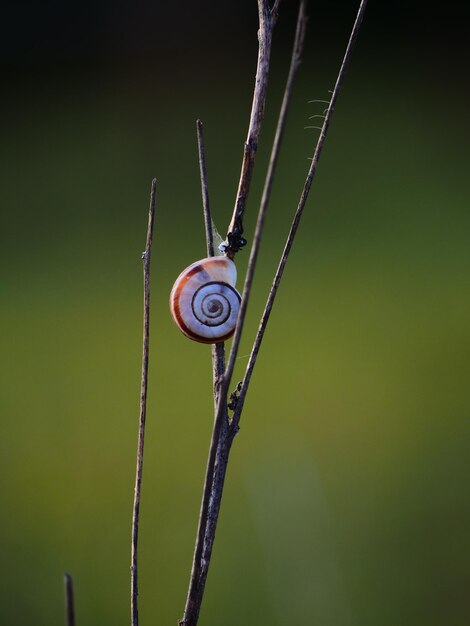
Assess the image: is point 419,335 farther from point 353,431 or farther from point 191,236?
point 191,236

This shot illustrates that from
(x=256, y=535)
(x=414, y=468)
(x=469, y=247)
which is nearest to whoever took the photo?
(x=256, y=535)

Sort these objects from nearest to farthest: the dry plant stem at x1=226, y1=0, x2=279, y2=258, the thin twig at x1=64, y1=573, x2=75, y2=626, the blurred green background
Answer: the thin twig at x1=64, y1=573, x2=75, y2=626 < the dry plant stem at x1=226, y1=0, x2=279, y2=258 < the blurred green background

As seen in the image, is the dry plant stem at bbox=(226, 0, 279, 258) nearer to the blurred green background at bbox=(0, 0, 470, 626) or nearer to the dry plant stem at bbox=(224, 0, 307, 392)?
the dry plant stem at bbox=(224, 0, 307, 392)

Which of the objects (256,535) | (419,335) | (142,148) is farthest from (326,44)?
(256,535)

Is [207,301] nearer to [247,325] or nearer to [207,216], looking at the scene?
[207,216]

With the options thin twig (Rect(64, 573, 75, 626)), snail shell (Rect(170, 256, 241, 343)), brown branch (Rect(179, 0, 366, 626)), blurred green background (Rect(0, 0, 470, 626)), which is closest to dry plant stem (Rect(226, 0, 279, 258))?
brown branch (Rect(179, 0, 366, 626))

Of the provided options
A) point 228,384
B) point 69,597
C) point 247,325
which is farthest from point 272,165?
point 247,325
